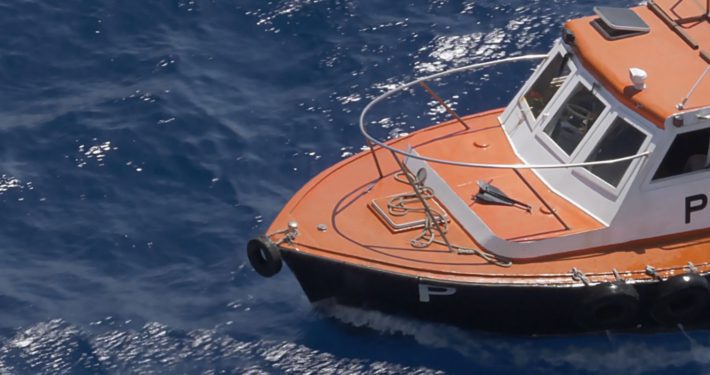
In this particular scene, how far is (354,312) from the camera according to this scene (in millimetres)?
16500

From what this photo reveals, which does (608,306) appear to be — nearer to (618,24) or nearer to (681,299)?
(681,299)

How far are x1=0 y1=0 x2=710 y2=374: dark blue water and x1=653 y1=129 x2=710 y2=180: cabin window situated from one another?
2.21 metres

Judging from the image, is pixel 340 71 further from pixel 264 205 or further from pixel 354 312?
pixel 354 312

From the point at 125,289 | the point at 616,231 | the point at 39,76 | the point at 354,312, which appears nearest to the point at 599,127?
the point at 616,231

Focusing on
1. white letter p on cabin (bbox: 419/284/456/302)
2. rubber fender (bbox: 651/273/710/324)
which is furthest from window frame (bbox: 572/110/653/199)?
white letter p on cabin (bbox: 419/284/456/302)

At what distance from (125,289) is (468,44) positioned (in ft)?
24.9

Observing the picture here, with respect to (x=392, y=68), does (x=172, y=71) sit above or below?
above

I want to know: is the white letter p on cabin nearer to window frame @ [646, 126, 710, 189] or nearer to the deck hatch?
window frame @ [646, 126, 710, 189]

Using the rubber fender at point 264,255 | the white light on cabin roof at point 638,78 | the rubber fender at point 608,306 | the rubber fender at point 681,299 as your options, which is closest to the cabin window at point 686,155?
the white light on cabin roof at point 638,78

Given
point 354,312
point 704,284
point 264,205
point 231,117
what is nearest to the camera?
point 704,284

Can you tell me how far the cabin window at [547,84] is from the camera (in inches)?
665

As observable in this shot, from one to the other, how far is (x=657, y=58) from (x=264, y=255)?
18.4 feet

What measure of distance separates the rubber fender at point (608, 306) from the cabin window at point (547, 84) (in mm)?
2884

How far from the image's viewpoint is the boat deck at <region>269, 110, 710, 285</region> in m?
15.4
